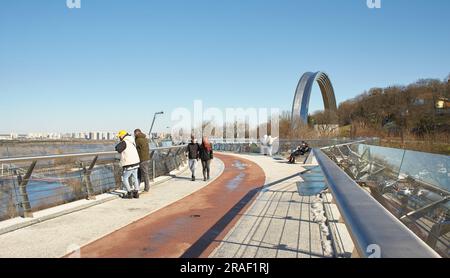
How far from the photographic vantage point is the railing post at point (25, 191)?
646 cm

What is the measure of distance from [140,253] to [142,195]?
16.4 feet

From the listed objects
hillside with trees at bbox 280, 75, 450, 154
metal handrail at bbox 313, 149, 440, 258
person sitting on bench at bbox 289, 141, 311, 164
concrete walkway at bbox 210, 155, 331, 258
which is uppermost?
hillside with trees at bbox 280, 75, 450, 154

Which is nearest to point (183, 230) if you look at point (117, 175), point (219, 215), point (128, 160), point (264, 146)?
point (219, 215)

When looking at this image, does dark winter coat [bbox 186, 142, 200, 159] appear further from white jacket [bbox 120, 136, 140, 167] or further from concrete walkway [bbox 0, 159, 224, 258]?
white jacket [bbox 120, 136, 140, 167]

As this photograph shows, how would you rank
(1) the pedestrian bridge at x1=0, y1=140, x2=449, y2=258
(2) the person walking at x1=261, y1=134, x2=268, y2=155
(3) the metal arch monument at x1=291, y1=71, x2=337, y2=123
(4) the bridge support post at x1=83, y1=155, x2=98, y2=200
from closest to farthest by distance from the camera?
(1) the pedestrian bridge at x1=0, y1=140, x2=449, y2=258 → (4) the bridge support post at x1=83, y1=155, x2=98, y2=200 → (2) the person walking at x1=261, y1=134, x2=268, y2=155 → (3) the metal arch monument at x1=291, y1=71, x2=337, y2=123

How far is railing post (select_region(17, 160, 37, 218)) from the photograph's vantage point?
6457 millimetres

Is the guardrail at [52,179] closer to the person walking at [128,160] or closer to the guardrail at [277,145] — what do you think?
the person walking at [128,160]

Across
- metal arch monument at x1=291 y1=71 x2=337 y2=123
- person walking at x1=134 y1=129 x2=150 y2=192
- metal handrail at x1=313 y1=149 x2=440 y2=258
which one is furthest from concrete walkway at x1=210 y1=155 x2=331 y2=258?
metal arch monument at x1=291 y1=71 x2=337 y2=123

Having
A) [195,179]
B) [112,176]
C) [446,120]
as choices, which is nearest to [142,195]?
[112,176]

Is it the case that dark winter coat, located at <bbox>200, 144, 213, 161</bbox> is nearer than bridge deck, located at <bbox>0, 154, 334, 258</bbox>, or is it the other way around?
bridge deck, located at <bbox>0, 154, 334, 258</bbox>

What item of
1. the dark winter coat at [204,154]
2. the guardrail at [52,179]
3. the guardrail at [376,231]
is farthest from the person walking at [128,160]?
the guardrail at [376,231]

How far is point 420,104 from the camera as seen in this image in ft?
186

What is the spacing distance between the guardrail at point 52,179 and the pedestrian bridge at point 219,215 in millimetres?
22

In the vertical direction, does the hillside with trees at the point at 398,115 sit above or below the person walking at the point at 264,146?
above
